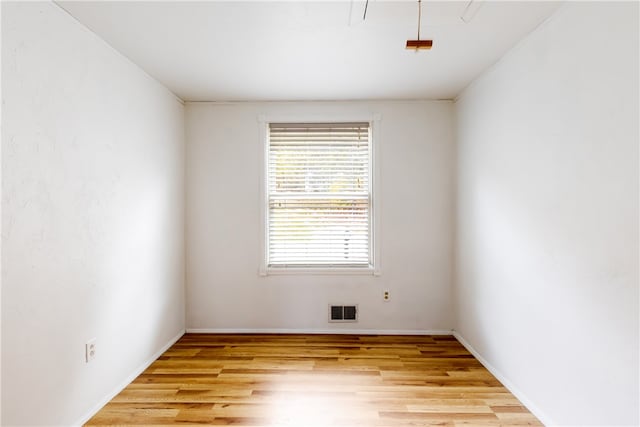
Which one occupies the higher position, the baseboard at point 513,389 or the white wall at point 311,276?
the white wall at point 311,276

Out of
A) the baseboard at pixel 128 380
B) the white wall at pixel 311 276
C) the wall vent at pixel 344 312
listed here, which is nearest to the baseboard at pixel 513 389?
the white wall at pixel 311 276

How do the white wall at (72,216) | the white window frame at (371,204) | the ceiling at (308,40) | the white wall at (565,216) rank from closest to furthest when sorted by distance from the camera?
the white wall at (565,216)
the white wall at (72,216)
the ceiling at (308,40)
the white window frame at (371,204)

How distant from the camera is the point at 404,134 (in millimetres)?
3785

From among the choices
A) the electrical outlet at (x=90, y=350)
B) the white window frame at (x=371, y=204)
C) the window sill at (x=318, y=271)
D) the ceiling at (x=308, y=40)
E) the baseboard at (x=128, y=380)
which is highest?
the ceiling at (x=308, y=40)

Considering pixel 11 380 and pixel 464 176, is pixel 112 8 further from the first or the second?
pixel 464 176

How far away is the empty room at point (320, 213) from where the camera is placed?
181 cm

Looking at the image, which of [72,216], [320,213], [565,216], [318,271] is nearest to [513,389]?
[565,216]

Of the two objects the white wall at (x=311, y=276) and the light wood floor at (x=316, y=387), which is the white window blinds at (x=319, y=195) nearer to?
the white wall at (x=311, y=276)

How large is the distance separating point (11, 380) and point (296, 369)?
182 centimetres

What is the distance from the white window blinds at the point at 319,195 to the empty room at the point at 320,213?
0.9 inches

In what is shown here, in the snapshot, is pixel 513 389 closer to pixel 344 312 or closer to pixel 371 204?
pixel 344 312

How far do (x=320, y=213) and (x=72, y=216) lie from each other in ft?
7.31

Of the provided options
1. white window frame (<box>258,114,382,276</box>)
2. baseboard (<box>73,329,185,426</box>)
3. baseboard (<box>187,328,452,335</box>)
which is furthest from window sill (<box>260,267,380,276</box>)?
baseboard (<box>73,329,185,426</box>)

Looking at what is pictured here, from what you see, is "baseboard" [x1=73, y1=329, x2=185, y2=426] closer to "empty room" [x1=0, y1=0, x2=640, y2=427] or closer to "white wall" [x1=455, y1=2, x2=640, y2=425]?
"empty room" [x1=0, y1=0, x2=640, y2=427]
